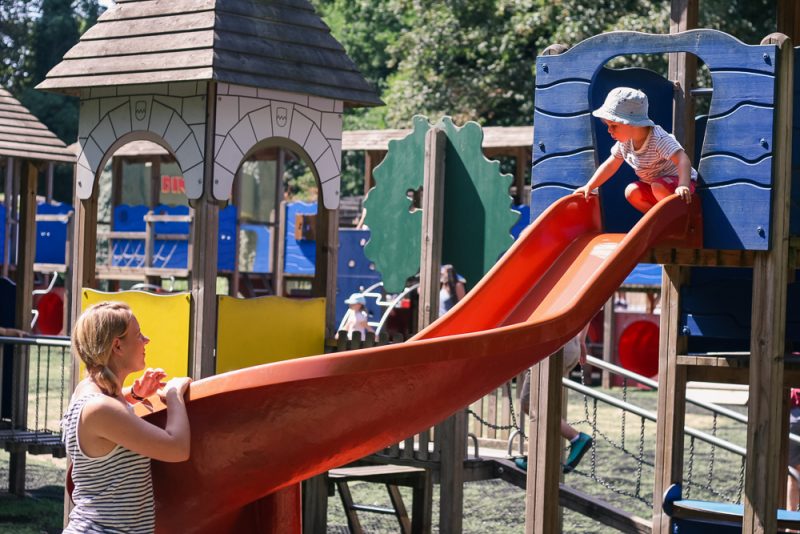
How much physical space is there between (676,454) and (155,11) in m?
4.55

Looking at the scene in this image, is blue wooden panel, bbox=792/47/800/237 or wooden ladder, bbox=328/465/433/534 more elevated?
blue wooden panel, bbox=792/47/800/237

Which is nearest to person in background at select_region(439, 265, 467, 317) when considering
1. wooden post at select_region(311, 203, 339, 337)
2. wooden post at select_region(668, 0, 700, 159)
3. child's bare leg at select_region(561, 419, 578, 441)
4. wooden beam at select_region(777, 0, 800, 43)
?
wooden post at select_region(311, 203, 339, 337)

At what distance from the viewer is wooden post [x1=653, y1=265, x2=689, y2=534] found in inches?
263

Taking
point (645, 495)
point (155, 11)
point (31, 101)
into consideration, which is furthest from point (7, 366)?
point (31, 101)

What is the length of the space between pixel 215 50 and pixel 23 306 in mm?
3688

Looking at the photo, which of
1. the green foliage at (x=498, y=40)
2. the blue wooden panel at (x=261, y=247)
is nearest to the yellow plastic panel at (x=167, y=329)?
the blue wooden panel at (x=261, y=247)

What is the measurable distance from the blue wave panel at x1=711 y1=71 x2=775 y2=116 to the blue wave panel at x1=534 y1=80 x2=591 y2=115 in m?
0.66

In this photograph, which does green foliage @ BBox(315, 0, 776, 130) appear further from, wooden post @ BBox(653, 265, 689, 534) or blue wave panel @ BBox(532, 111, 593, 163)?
blue wave panel @ BBox(532, 111, 593, 163)

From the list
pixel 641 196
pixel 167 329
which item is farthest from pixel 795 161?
pixel 167 329

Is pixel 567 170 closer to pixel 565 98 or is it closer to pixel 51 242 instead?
pixel 565 98

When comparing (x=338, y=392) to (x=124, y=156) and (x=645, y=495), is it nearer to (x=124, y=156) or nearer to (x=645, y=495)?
(x=645, y=495)

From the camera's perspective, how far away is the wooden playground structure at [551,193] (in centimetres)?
A: 580

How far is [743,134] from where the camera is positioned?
5871 mm

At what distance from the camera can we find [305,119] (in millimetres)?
8508
